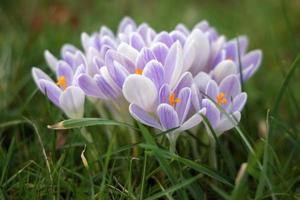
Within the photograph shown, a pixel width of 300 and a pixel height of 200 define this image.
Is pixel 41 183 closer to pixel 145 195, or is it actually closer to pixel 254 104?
pixel 145 195

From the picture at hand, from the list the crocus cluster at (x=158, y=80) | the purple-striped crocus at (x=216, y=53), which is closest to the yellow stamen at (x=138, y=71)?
the crocus cluster at (x=158, y=80)


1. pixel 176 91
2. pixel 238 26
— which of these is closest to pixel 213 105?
pixel 176 91

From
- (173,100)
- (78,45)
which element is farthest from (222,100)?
(78,45)

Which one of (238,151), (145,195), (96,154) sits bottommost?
(238,151)

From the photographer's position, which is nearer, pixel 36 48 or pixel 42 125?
pixel 42 125

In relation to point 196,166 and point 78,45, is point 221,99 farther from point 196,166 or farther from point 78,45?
point 78,45

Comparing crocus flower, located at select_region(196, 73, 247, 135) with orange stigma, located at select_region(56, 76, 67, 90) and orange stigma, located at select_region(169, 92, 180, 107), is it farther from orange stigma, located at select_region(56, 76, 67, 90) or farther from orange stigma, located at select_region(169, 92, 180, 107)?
orange stigma, located at select_region(56, 76, 67, 90)
